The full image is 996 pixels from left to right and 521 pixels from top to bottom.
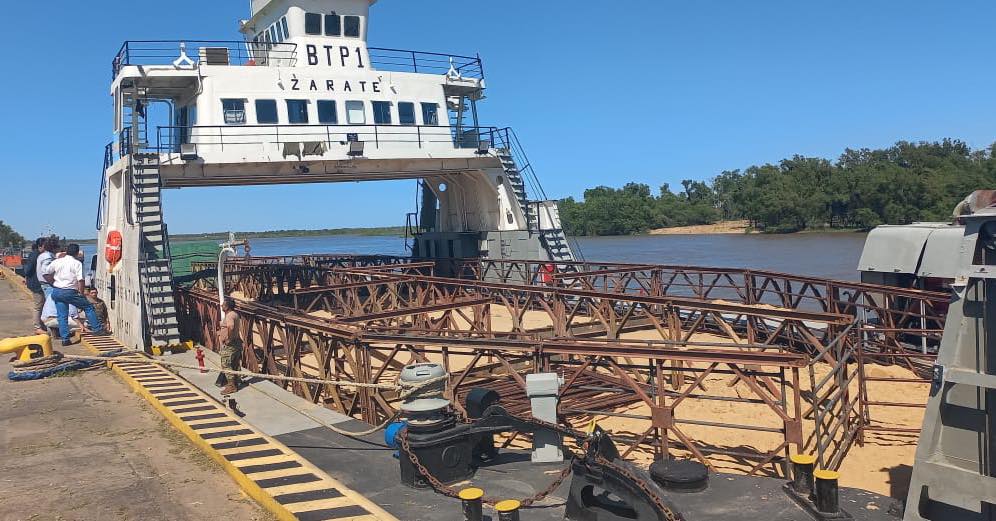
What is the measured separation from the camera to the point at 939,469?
A: 4.93m

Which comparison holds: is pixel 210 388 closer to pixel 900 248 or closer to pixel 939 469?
pixel 939 469

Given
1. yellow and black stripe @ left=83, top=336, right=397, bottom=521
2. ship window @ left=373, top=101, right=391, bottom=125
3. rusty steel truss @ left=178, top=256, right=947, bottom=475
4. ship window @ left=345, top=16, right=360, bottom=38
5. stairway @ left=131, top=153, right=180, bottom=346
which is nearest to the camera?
yellow and black stripe @ left=83, top=336, right=397, bottom=521

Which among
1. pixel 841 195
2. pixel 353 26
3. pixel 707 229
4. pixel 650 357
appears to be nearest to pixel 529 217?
pixel 353 26

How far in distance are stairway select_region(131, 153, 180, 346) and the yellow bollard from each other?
2.09 meters

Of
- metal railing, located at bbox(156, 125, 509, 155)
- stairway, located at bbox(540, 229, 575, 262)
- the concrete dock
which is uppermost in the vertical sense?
metal railing, located at bbox(156, 125, 509, 155)

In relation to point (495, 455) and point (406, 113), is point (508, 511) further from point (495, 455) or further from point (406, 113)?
point (406, 113)

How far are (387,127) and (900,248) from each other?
44.2 ft

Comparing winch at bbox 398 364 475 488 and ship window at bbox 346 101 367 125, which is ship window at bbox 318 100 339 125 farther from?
winch at bbox 398 364 475 488

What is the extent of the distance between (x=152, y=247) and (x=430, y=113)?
9.32 metres

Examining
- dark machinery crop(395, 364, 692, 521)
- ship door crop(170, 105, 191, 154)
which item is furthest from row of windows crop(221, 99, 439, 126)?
dark machinery crop(395, 364, 692, 521)

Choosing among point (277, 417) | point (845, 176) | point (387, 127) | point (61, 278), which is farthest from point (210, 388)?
point (845, 176)

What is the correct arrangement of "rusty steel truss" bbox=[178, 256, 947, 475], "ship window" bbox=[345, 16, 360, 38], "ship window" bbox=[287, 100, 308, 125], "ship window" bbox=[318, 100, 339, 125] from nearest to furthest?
"rusty steel truss" bbox=[178, 256, 947, 475] < "ship window" bbox=[287, 100, 308, 125] < "ship window" bbox=[318, 100, 339, 125] < "ship window" bbox=[345, 16, 360, 38]

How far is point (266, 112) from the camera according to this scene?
63.5 ft

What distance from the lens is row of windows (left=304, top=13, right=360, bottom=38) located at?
21.2 meters
